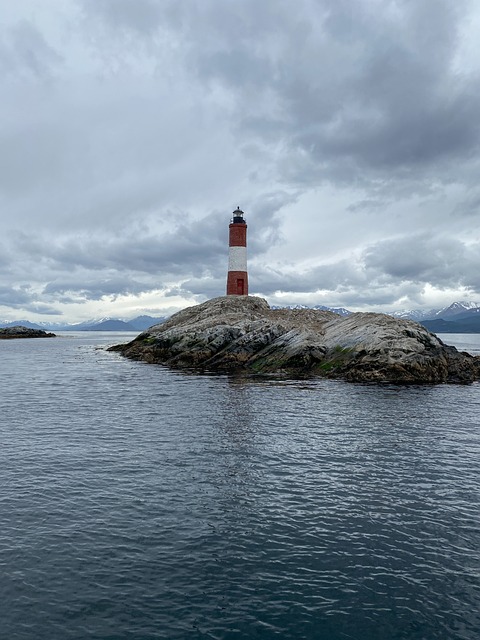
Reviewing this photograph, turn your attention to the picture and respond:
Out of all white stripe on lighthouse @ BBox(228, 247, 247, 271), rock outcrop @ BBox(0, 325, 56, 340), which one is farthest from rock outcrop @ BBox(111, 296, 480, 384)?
rock outcrop @ BBox(0, 325, 56, 340)

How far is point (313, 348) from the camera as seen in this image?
178 feet

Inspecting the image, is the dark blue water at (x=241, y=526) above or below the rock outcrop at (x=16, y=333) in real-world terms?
below

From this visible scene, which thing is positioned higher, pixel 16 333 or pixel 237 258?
pixel 237 258

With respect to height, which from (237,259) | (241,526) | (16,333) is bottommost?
(241,526)

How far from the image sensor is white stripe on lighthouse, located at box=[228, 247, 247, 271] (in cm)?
8619

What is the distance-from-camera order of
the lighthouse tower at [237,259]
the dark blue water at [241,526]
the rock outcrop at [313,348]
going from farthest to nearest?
the lighthouse tower at [237,259], the rock outcrop at [313,348], the dark blue water at [241,526]

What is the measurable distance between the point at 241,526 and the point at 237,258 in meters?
72.9

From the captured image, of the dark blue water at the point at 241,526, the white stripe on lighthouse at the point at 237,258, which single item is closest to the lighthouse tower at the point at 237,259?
the white stripe on lighthouse at the point at 237,258

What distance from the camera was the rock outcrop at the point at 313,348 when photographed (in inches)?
1909

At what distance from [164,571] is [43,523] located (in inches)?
204

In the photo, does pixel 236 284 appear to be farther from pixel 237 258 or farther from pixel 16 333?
pixel 16 333

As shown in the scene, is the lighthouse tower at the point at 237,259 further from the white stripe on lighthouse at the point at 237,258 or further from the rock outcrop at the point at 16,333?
the rock outcrop at the point at 16,333

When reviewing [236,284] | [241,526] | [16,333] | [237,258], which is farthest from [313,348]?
[16,333]

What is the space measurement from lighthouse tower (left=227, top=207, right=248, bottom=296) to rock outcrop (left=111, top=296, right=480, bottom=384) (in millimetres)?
9696
